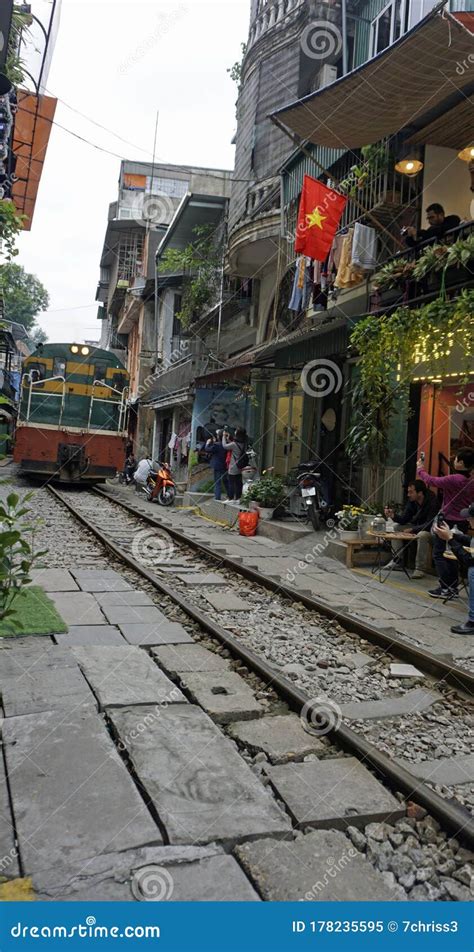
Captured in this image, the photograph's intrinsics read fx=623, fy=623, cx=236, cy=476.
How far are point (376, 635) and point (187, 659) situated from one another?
5.77 ft

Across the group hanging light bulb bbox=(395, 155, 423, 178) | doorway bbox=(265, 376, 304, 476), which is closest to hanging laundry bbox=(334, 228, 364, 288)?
hanging light bulb bbox=(395, 155, 423, 178)

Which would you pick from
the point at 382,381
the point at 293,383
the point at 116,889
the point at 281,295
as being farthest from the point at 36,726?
the point at 281,295

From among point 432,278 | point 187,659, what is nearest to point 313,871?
point 187,659

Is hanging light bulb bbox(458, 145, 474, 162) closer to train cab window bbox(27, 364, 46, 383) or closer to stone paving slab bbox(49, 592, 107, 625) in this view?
stone paving slab bbox(49, 592, 107, 625)

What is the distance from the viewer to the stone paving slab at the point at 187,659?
4.66 m

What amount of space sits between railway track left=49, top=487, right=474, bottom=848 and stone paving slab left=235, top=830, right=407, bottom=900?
0.53 metres

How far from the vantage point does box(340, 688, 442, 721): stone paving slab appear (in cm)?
400

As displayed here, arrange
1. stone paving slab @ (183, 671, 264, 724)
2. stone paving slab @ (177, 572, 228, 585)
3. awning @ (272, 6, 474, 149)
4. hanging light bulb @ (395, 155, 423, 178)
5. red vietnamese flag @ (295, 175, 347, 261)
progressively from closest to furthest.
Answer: stone paving slab @ (183, 671, 264, 724) → awning @ (272, 6, 474, 149) → stone paving slab @ (177, 572, 228, 585) → hanging light bulb @ (395, 155, 423, 178) → red vietnamese flag @ (295, 175, 347, 261)

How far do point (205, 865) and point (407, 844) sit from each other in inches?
35.0

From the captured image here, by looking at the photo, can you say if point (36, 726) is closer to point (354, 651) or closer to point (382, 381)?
point (354, 651)

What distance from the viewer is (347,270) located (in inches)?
416

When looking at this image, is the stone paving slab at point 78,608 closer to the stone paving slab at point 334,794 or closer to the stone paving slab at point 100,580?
the stone paving slab at point 100,580

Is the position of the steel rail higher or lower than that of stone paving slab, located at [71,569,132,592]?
higher

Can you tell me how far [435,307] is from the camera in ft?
24.5
